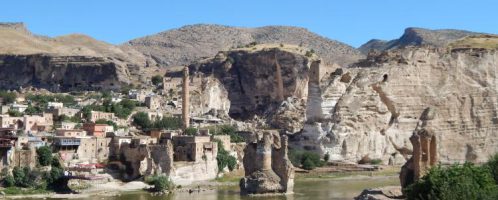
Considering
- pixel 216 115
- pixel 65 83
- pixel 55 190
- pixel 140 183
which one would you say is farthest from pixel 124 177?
pixel 65 83

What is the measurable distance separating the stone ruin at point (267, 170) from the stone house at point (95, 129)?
15224 mm

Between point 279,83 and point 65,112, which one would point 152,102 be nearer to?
point 65,112

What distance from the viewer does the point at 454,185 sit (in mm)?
25219

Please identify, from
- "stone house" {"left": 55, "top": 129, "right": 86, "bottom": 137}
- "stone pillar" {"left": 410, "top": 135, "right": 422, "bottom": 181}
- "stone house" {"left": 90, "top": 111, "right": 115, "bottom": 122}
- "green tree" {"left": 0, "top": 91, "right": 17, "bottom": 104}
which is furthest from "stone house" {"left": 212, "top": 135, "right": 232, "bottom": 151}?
"stone pillar" {"left": 410, "top": 135, "right": 422, "bottom": 181}

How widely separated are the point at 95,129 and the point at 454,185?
3389 centimetres

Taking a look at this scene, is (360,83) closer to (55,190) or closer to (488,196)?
(55,190)

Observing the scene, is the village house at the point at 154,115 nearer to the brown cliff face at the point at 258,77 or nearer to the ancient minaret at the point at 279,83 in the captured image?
the brown cliff face at the point at 258,77

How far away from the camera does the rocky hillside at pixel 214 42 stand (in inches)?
5886

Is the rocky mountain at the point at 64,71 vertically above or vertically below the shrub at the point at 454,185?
above

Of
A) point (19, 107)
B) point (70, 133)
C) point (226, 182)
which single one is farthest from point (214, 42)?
point (226, 182)

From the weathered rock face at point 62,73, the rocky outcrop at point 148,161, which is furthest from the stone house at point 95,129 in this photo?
the weathered rock face at point 62,73

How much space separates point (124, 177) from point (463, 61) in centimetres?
2577

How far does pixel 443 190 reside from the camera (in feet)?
80.5

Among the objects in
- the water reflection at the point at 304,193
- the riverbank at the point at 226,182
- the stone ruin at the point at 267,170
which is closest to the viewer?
the water reflection at the point at 304,193
